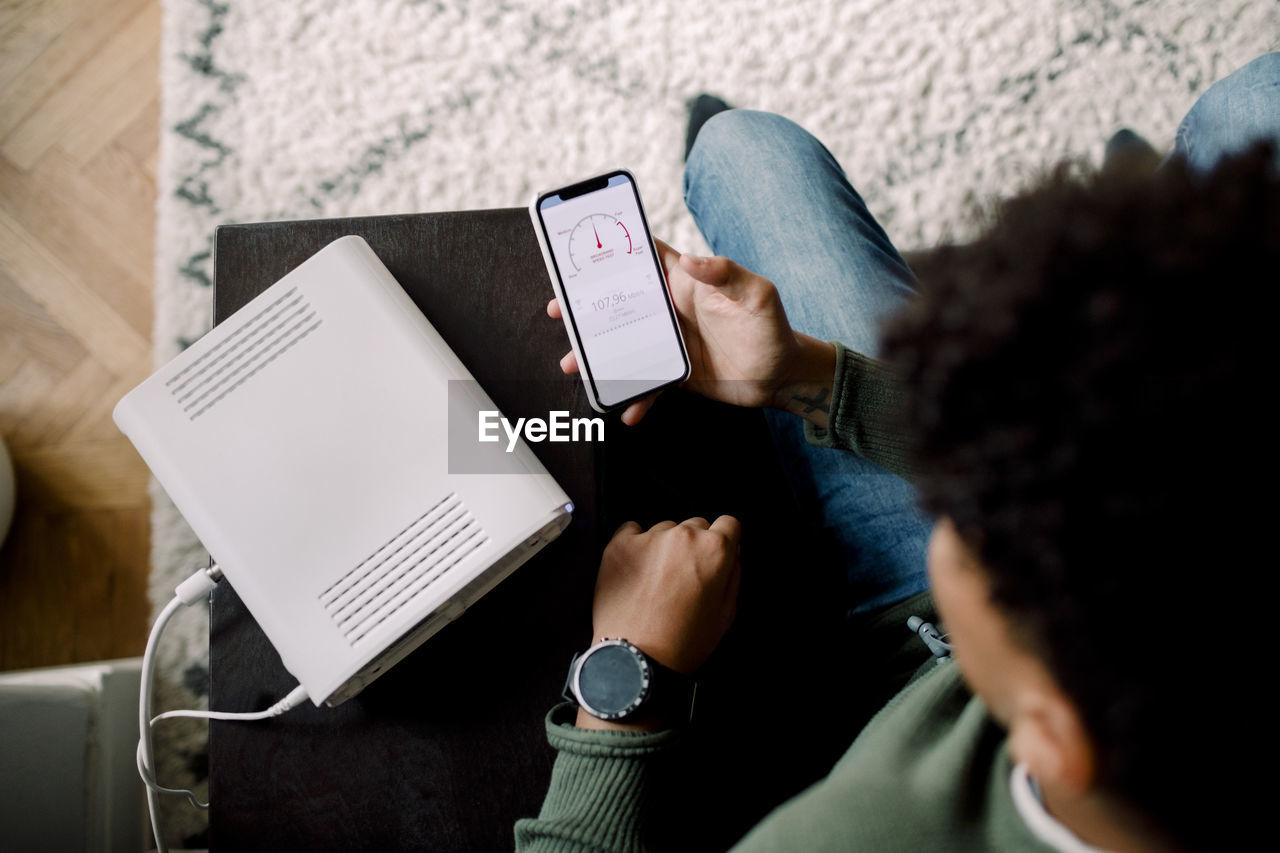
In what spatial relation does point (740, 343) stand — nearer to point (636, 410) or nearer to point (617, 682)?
point (636, 410)

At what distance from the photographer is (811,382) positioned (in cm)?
60

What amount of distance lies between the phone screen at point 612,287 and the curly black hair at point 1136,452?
29cm

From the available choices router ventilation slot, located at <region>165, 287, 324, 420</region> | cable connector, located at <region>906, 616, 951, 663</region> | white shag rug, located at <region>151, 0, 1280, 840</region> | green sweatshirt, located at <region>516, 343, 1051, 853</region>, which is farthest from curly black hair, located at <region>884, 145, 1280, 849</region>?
white shag rug, located at <region>151, 0, 1280, 840</region>

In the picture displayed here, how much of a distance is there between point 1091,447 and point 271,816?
512 millimetres

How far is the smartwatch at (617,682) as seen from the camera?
459 millimetres

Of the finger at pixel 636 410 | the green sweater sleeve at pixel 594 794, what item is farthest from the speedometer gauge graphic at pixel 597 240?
the green sweater sleeve at pixel 594 794

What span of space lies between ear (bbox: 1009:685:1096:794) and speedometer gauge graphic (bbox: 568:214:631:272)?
38 cm

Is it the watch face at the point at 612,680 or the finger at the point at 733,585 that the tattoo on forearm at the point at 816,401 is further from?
the watch face at the point at 612,680

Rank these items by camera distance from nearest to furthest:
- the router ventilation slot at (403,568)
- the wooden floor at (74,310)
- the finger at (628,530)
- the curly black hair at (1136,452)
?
the curly black hair at (1136,452)
the router ventilation slot at (403,568)
the finger at (628,530)
the wooden floor at (74,310)

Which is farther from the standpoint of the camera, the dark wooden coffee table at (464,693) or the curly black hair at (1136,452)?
the dark wooden coffee table at (464,693)

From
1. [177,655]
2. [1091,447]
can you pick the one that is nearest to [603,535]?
[1091,447]

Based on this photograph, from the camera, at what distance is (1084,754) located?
0.90 ft

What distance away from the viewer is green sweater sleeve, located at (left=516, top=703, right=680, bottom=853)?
43cm

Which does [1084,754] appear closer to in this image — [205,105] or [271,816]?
[271,816]
